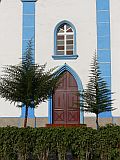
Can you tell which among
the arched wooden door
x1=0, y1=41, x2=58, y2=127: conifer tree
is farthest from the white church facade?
x1=0, y1=41, x2=58, y2=127: conifer tree

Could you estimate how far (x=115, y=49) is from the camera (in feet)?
52.2

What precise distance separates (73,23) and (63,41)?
98 centimetres

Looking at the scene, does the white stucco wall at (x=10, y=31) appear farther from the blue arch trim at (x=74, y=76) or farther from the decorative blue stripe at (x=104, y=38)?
the decorative blue stripe at (x=104, y=38)

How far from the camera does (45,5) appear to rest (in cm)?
1639

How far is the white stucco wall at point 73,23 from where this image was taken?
15.9 meters

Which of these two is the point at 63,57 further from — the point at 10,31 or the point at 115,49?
the point at 10,31

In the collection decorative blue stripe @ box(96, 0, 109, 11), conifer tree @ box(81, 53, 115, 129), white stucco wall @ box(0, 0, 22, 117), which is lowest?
conifer tree @ box(81, 53, 115, 129)

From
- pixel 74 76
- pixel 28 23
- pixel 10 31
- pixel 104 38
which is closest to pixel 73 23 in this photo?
pixel 104 38

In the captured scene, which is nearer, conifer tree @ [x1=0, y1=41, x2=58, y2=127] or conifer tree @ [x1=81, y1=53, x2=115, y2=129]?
conifer tree @ [x1=0, y1=41, x2=58, y2=127]

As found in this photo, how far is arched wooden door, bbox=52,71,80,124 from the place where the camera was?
52.2 ft

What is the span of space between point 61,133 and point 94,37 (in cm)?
766

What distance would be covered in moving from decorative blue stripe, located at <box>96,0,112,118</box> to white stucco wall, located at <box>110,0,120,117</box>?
0.19m

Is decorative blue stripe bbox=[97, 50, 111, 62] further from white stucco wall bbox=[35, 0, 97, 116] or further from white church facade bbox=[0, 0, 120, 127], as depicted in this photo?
white stucco wall bbox=[35, 0, 97, 116]

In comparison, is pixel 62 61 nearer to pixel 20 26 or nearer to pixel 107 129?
pixel 20 26
